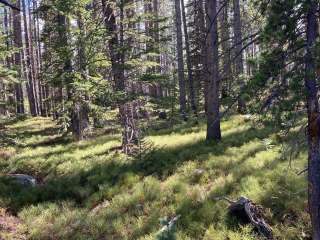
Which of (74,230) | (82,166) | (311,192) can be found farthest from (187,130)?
(311,192)

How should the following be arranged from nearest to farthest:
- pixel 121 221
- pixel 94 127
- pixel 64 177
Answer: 1. pixel 121 221
2. pixel 64 177
3. pixel 94 127

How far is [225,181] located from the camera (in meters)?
9.36

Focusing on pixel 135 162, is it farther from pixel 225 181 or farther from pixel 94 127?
pixel 94 127

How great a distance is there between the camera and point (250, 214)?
7539 mm

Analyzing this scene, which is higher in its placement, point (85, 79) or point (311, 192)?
point (85, 79)

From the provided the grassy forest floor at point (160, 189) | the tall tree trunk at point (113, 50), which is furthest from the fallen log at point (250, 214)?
the tall tree trunk at point (113, 50)

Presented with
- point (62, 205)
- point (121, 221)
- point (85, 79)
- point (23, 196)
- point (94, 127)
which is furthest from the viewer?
point (94, 127)

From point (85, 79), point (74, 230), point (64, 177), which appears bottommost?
point (74, 230)

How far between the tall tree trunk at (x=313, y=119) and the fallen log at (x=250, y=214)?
3.53ft

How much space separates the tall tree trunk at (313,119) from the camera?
5.89 m

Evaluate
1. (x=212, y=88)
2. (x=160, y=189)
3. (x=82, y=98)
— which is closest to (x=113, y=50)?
(x=82, y=98)

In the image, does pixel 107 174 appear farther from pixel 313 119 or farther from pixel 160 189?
pixel 313 119

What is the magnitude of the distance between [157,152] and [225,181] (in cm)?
362

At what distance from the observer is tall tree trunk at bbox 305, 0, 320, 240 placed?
5.89 metres
